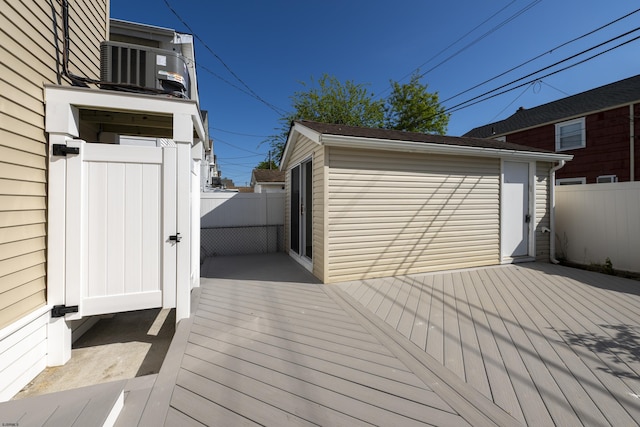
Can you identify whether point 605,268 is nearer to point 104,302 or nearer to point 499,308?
point 499,308

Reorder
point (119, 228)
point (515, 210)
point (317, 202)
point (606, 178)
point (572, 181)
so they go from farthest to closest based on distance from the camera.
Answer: point (572, 181)
point (606, 178)
point (515, 210)
point (317, 202)
point (119, 228)

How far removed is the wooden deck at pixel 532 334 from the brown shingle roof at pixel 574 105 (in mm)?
9148

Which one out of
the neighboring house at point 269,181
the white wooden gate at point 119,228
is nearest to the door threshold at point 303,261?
the white wooden gate at point 119,228

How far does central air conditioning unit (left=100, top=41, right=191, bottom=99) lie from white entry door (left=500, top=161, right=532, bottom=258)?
5.81m

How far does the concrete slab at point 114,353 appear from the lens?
2020 millimetres

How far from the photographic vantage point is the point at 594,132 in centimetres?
955

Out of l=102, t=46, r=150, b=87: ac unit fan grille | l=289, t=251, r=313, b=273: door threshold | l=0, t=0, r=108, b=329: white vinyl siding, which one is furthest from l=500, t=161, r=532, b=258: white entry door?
l=0, t=0, r=108, b=329: white vinyl siding

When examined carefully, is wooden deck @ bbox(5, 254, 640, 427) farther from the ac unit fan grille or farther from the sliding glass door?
the ac unit fan grille

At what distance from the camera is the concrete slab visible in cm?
202

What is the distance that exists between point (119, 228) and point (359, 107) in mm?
Answer: 15259

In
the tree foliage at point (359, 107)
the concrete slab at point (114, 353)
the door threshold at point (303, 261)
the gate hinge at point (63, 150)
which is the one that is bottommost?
the concrete slab at point (114, 353)

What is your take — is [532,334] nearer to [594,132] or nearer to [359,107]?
[594,132]

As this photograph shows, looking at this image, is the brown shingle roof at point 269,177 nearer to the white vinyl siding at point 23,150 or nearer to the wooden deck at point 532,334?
the wooden deck at point 532,334

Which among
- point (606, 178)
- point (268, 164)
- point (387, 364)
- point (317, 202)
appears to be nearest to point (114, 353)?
point (387, 364)
